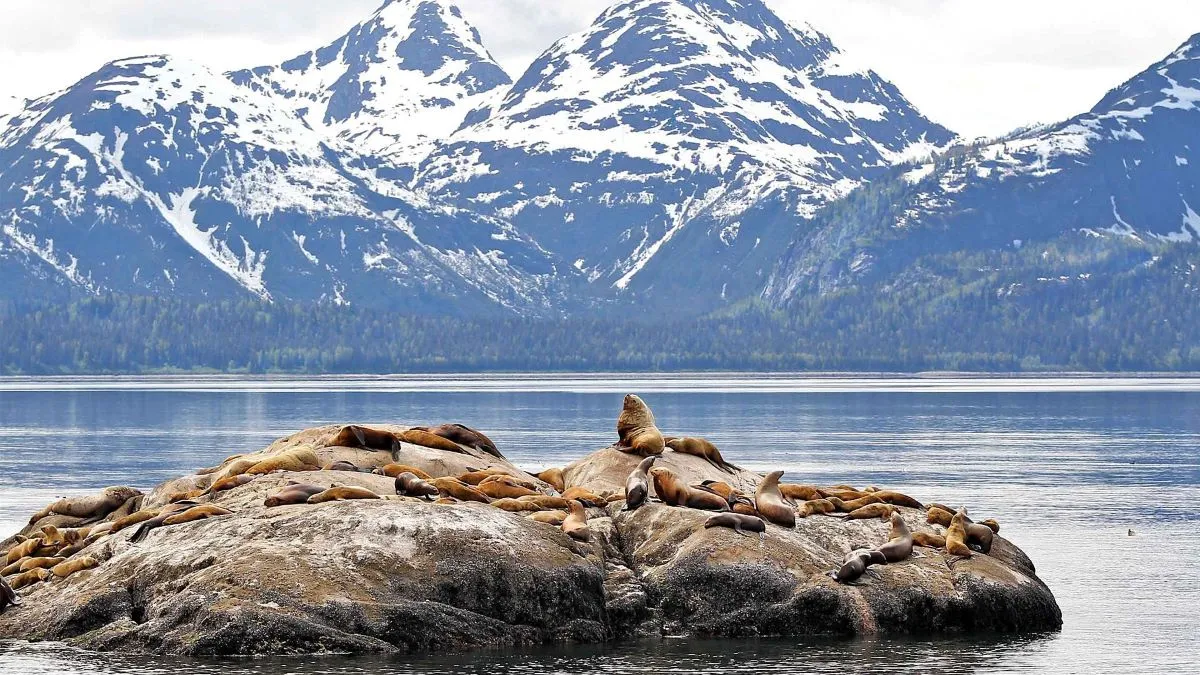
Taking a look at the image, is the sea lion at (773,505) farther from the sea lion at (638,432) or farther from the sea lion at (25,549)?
the sea lion at (25,549)

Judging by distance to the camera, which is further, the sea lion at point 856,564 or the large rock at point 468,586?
the sea lion at point 856,564

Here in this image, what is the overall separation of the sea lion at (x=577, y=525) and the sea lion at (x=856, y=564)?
17.3 feet

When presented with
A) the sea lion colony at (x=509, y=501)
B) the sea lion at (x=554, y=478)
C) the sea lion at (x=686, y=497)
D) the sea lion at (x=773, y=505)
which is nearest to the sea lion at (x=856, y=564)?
the sea lion colony at (x=509, y=501)

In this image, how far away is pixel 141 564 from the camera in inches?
1529

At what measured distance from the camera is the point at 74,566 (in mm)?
40312

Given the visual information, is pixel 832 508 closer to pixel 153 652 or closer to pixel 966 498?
pixel 153 652

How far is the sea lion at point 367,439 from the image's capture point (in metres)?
47.2

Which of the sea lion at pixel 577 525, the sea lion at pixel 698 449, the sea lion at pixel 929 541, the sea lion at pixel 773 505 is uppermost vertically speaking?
the sea lion at pixel 698 449

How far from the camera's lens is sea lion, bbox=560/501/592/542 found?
133 feet

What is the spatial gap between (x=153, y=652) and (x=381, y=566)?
15.3 feet

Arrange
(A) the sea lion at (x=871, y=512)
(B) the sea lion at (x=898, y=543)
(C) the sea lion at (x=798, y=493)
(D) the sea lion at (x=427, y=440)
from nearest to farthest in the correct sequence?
1. (B) the sea lion at (x=898, y=543)
2. (A) the sea lion at (x=871, y=512)
3. (C) the sea lion at (x=798, y=493)
4. (D) the sea lion at (x=427, y=440)

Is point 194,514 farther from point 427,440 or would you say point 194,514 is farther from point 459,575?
point 427,440

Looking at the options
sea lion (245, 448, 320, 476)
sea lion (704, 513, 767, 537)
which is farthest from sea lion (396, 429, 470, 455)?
sea lion (704, 513, 767, 537)

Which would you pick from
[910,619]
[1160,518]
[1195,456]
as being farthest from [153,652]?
[1195,456]
